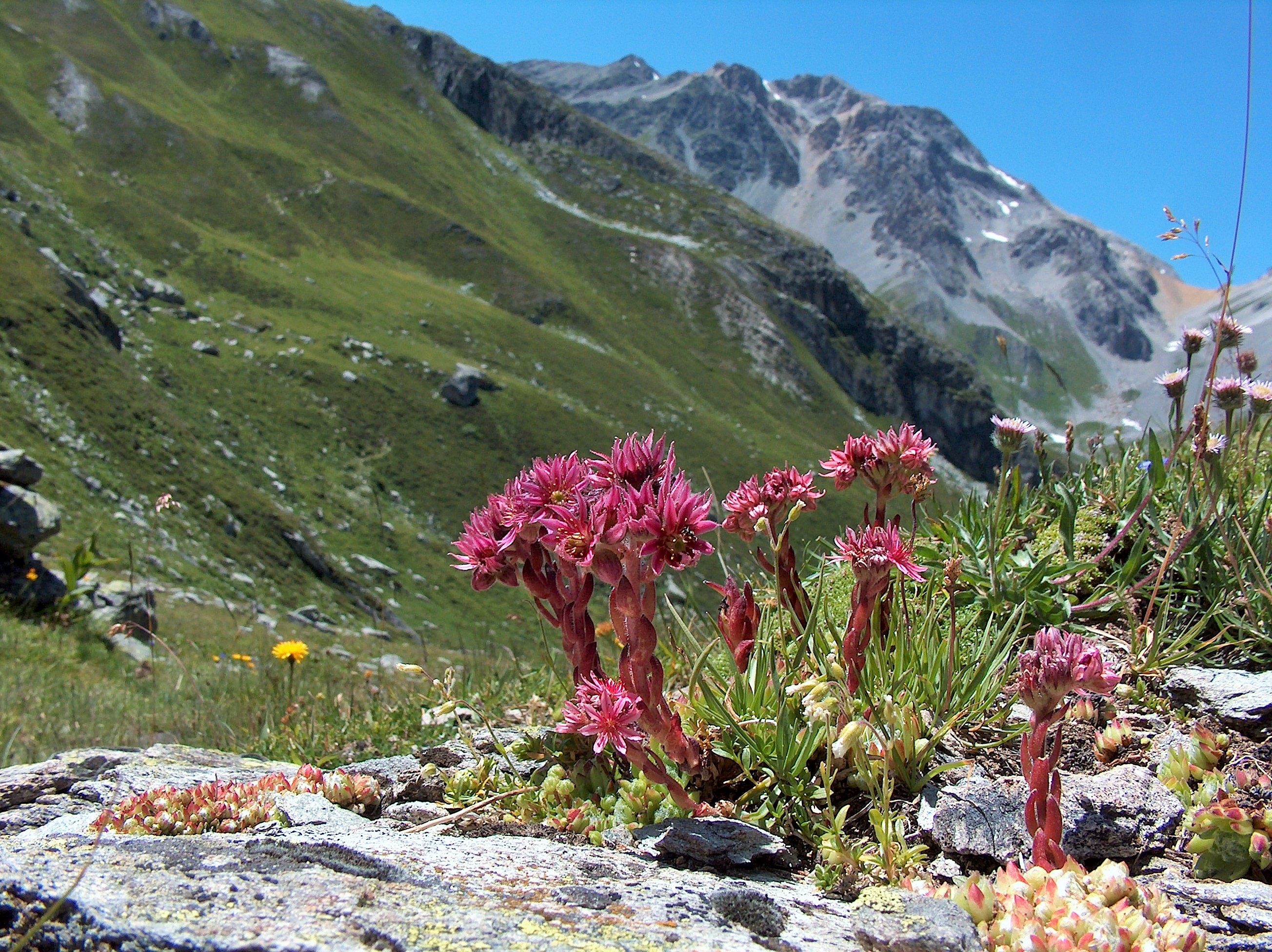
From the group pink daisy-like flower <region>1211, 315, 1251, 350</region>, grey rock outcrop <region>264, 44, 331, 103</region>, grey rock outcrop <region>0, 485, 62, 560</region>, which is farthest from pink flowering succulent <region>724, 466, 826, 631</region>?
grey rock outcrop <region>264, 44, 331, 103</region>

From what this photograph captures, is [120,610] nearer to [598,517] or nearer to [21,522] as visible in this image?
[21,522]

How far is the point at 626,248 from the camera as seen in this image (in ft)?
524

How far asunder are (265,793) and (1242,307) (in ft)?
18.9

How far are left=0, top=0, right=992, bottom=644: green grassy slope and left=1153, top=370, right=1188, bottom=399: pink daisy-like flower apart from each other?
2987 mm

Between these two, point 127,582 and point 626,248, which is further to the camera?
point 626,248

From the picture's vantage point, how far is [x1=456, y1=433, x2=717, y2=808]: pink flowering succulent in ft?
7.63

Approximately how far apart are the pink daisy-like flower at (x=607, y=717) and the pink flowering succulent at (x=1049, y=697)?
1.09 metres

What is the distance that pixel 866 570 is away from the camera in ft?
9.11

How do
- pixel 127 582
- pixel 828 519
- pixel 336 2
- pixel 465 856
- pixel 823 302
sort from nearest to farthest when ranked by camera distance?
pixel 465 856, pixel 127 582, pixel 828 519, pixel 336 2, pixel 823 302

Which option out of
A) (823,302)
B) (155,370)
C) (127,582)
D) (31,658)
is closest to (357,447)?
(155,370)

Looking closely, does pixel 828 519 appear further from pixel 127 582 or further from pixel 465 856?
pixel 465 856

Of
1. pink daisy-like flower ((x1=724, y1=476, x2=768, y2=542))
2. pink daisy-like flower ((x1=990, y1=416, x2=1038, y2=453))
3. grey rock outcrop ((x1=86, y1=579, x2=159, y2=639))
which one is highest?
pink daisy-like flower ((x1=990, y1=416, x2=1038, y2=453))

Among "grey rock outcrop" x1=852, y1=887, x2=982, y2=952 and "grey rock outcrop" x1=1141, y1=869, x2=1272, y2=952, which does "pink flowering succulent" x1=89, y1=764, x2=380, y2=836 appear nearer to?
"grey rock outcrop" x1=852, y1=887, x2=982, y2=952

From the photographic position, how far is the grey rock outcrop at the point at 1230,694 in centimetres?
314
